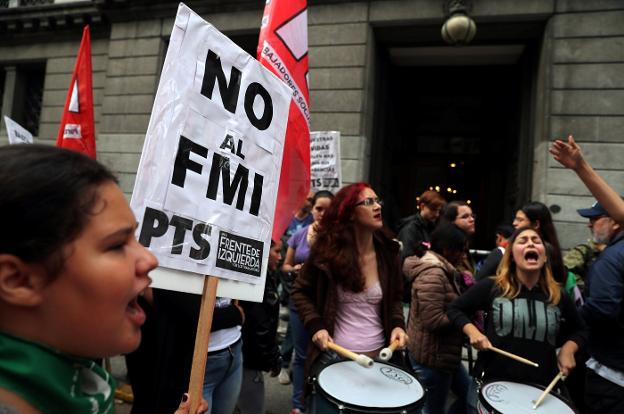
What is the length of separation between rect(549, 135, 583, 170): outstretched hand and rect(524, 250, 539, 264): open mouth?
74 cm

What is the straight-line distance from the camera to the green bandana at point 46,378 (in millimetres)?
848

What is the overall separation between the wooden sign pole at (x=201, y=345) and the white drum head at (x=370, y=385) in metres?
0.80

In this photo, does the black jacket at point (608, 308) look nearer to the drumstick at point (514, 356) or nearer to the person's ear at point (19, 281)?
the drumstick at point (514, 356)

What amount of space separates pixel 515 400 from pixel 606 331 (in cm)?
87

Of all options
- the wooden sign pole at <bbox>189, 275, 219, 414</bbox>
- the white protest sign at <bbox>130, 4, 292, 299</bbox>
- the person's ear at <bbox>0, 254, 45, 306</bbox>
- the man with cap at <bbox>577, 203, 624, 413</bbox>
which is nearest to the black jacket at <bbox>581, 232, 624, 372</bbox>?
the man with cap at <bbox>577, 203, 624, 413</bbox>

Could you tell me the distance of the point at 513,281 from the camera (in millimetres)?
3008

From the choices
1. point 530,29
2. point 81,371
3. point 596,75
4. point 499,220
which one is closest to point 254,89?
point 81,371

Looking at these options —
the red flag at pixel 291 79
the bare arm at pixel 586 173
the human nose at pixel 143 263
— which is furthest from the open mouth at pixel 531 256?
the human nose at pixel 143 263

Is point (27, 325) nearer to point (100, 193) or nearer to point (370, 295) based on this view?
point (100, 193)

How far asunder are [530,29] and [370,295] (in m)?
8.29

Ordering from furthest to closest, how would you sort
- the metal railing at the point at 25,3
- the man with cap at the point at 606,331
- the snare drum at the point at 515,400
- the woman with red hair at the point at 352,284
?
1. the metal railing at the point at 25,3
2. the woman with red hair at the point at 352,284
3. the man with cap at the point at 606,331
4. the snare drum at the point at 515,400

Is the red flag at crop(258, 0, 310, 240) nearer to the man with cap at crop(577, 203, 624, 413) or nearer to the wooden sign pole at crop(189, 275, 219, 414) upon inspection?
the wooden sign pole at crop(189, 275, 219, 414)

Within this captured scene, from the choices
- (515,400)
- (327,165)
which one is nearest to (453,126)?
(327,165)

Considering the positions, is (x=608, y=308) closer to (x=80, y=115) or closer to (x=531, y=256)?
(x=531, y=256)
